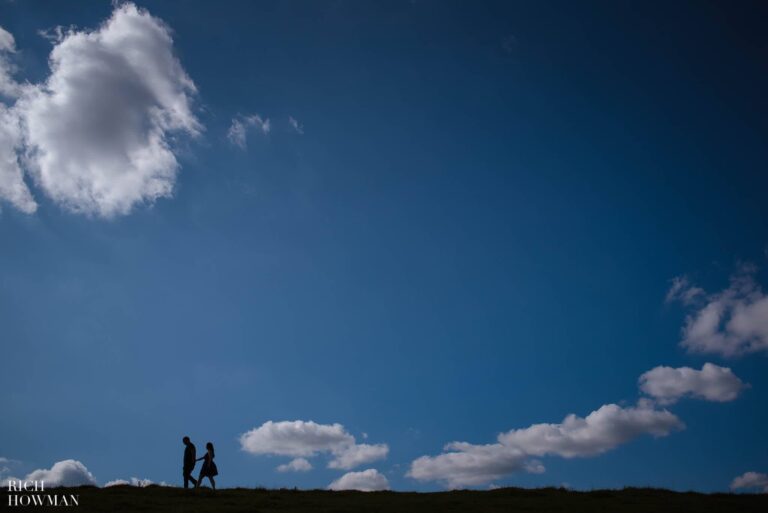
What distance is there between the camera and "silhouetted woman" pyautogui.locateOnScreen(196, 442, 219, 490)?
83.7 ft

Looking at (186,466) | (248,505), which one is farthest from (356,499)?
(186,466)

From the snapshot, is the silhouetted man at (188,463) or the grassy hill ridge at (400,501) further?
the silhouetted man at (188,463)

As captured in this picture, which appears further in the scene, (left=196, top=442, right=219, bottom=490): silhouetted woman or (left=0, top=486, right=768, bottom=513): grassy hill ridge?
(left=196, top=442, right=219, bottom=490): silhouetted woman

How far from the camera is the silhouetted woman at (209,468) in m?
25.5

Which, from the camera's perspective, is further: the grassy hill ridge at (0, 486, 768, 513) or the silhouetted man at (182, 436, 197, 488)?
the silhouetted man at (182, 436, 197, 488)

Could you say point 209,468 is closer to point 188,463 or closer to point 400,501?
point 188,463

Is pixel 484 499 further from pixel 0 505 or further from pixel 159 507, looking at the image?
pixel 0 505

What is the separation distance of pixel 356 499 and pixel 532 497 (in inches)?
323

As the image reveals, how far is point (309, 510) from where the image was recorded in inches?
842

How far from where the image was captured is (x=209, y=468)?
25531mm

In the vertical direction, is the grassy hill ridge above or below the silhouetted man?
below

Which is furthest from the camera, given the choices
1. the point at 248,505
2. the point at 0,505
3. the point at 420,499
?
the point at 420,499

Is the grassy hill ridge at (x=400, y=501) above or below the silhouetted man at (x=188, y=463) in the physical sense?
below

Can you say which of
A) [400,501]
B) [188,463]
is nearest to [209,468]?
[188,463]
